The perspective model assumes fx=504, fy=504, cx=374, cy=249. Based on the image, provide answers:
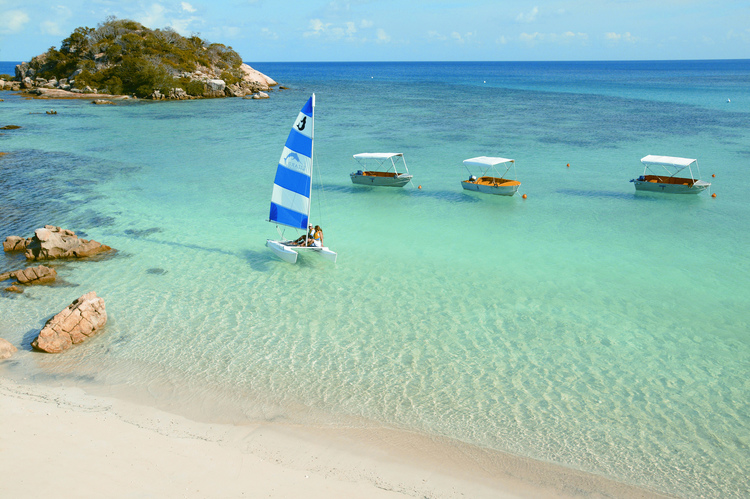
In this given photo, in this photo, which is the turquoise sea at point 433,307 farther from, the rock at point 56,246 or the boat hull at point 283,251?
the rock at point 56,246

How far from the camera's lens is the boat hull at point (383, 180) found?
31.0 metres

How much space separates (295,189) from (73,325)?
862cm

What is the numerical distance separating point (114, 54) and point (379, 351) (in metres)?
88.4

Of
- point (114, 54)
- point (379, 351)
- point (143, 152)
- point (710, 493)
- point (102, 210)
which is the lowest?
point (710, 493)

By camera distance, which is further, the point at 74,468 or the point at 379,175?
the point at 379,175

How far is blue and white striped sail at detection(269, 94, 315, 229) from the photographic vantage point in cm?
1802

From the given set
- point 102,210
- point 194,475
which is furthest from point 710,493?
point 102,210

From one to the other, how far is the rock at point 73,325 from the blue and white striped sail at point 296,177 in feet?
23.9

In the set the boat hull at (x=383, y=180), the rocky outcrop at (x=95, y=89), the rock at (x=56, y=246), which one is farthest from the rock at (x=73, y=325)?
the rocky outcrop at (x=95, y=89)

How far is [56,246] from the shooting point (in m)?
19.7

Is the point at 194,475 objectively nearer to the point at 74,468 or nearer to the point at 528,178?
the point at 74,468

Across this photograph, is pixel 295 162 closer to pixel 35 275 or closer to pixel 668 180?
pixel 35 275

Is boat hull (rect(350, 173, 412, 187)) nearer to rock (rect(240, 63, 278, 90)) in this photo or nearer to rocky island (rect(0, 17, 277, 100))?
rocky island (rect(0, 17, 277, 100))

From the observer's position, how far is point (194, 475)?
9391 mm
